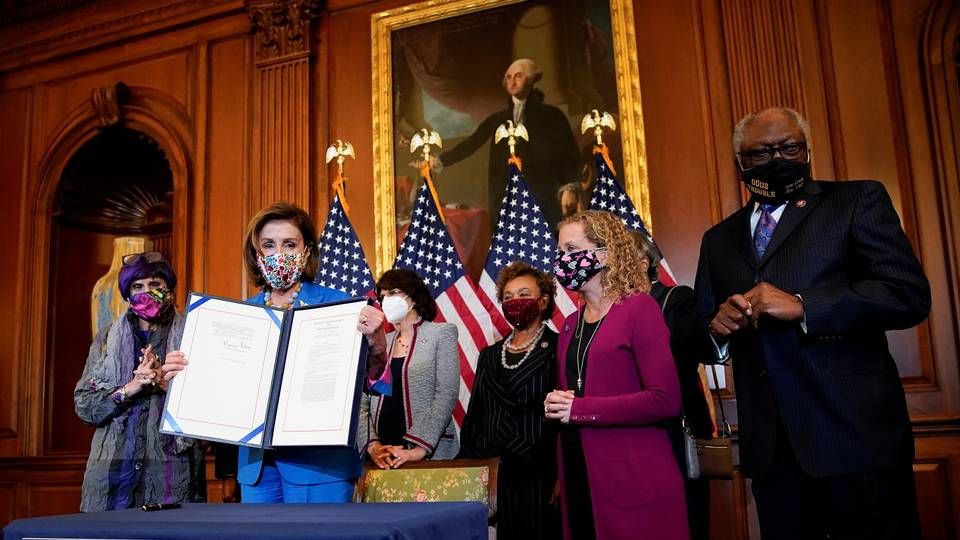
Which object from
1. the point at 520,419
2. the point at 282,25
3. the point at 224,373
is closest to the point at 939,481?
the point at 520,419

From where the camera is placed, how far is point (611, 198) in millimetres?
5102

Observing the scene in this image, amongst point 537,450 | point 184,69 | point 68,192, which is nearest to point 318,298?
point 537,450

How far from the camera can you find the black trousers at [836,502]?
Result: 197cm

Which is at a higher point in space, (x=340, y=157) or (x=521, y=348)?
(x=340, y=157)

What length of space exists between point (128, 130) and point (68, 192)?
81 cm

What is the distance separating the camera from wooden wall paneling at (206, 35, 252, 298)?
20.8 ft

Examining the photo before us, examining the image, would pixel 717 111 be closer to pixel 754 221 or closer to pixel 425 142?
pixel 425 142

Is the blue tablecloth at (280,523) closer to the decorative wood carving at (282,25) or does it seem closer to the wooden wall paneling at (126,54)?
the decorative wood carving at (282,25)

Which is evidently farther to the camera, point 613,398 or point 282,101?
point 282,101

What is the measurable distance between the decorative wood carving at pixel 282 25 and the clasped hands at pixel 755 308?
4.90 metres

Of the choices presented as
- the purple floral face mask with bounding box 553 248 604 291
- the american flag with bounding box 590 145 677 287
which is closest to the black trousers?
the purple floral face mask with bounding box 553 248 604 291

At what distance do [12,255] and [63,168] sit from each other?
0.86 meters

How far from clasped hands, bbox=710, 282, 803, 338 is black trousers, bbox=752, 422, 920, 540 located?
29 centimetres

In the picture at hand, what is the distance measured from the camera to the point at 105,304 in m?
6.99
